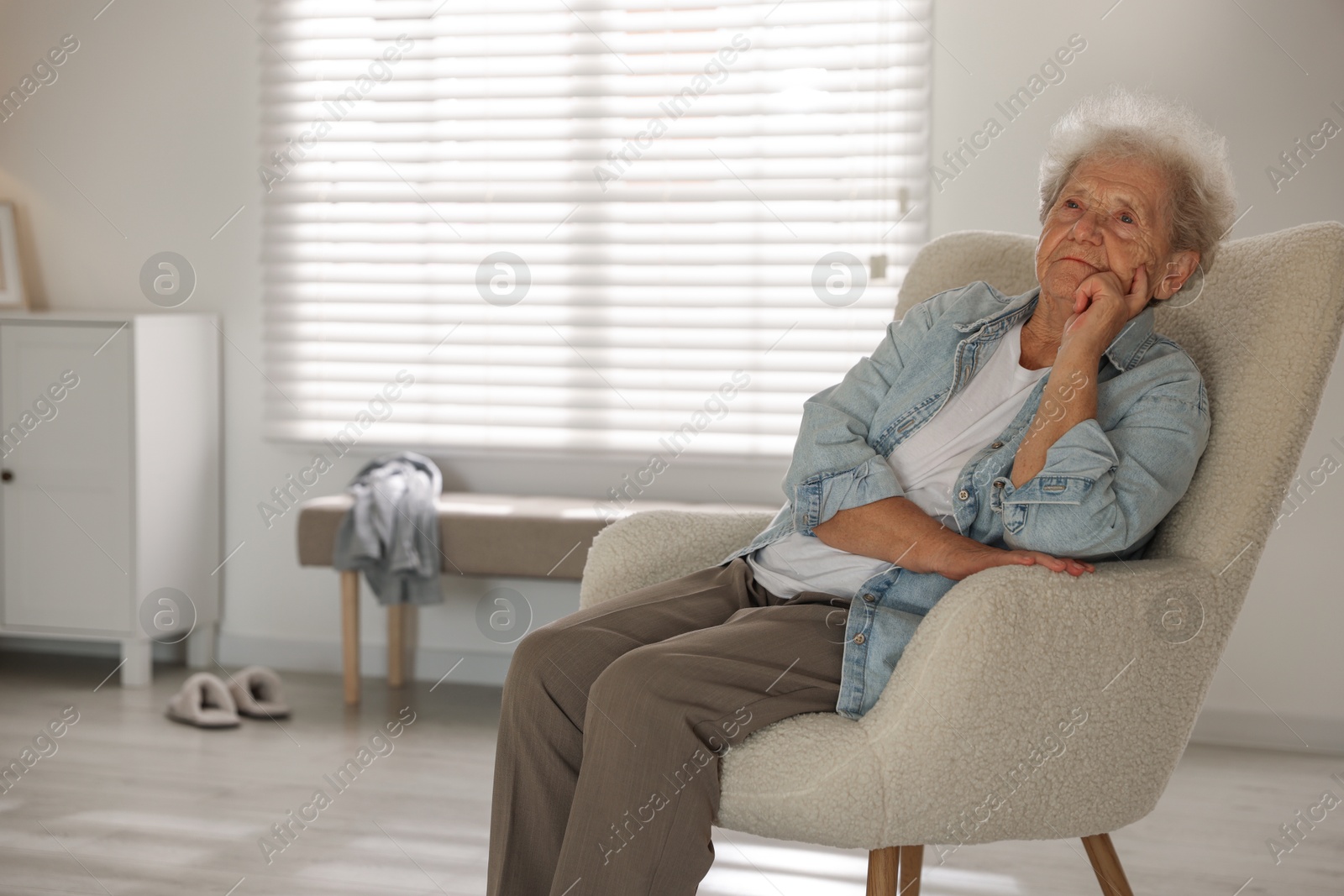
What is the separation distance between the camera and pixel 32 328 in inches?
127

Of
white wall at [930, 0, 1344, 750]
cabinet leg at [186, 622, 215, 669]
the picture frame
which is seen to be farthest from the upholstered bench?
the picture frame

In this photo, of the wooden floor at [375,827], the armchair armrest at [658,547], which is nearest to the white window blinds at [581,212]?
the wooden floor at [375,827]

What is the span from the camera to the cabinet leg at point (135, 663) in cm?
324

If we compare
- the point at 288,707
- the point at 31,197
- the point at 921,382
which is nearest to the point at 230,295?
the point at 31,197

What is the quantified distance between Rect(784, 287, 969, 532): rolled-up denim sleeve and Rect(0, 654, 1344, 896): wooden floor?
826mm

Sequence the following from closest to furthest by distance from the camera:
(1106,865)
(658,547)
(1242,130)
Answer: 1. (1106,865)
2. (658,547)
3. (1242,130)

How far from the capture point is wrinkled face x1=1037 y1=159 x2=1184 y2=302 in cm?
152

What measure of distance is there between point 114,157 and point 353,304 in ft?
2.80

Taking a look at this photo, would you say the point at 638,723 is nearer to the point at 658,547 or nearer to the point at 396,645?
the point at 658,547

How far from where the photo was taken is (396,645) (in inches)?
128

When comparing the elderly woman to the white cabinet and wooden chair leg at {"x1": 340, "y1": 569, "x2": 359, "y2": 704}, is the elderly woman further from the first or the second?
the white cabinet

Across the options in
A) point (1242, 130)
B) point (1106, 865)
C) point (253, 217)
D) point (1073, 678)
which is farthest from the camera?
point (253, 217)

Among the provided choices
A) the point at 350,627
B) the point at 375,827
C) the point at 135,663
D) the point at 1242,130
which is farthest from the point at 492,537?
the point at 1242,130

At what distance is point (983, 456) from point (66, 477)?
2641 mm
